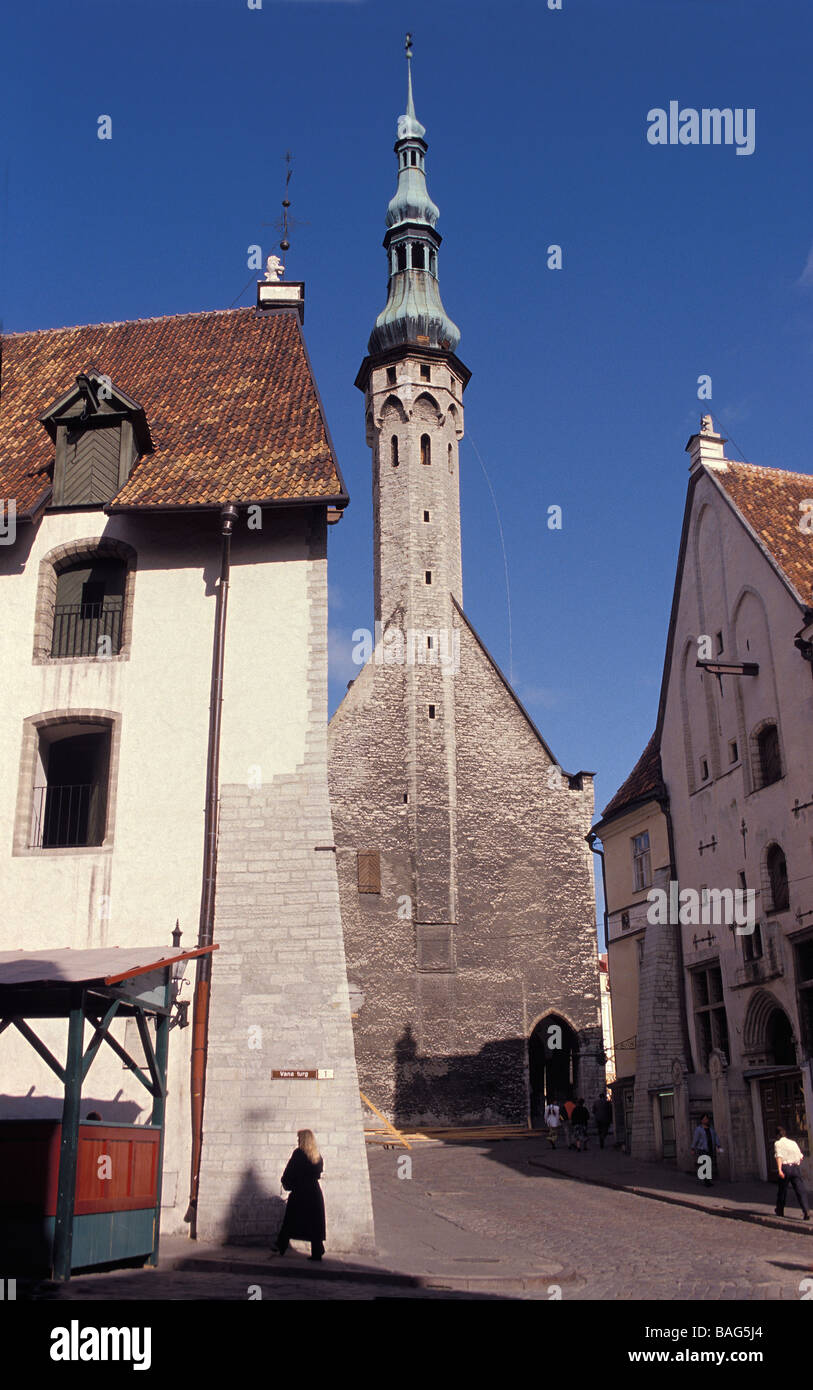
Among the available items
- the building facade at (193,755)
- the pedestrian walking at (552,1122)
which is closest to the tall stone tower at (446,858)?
the pedestrian walking at (552,1122)

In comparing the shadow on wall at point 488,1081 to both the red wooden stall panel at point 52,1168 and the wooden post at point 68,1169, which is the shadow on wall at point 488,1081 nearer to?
the red wooden stall panel at point 52,1168

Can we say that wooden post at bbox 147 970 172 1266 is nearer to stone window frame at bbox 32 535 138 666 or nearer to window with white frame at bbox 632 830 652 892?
stone window frame at bbox 32 535 138 666

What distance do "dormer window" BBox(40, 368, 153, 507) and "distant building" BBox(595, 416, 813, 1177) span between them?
1196cm

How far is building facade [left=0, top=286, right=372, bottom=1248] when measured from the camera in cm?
1498

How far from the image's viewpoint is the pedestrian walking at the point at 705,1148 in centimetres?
2159

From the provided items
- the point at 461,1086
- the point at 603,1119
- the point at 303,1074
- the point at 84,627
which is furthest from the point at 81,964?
the point at 461,1086

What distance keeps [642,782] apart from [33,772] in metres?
17.2

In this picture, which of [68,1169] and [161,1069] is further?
[161,1069]

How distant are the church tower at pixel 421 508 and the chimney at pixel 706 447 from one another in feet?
51.9

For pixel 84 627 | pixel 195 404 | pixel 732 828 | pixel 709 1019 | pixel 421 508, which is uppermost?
pixel 421 508

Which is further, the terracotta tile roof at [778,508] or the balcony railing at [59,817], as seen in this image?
the terracotta tile roof at [778,508]

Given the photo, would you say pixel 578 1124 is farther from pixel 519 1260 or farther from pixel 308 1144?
pixel 308 1144

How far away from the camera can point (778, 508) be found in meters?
26.5
